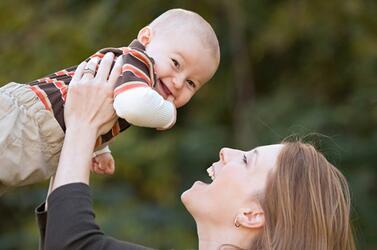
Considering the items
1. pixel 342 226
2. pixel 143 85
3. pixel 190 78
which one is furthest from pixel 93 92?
pixel 342 226

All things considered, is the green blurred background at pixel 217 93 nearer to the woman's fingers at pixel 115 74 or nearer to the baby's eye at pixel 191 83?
the baby's eye at pixel 191 83

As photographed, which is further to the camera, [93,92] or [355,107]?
[355,107]

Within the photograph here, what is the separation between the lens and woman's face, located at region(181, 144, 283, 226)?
9.58ft

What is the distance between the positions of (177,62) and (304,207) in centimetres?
62

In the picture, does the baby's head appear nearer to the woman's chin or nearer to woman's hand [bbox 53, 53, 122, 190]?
woman's hand [bbox 53, 53, 122, 190]

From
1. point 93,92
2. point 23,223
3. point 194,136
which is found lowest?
point 23,223

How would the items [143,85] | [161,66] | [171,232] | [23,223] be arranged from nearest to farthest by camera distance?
[143,85], [161,66], [171,232], [23,223]

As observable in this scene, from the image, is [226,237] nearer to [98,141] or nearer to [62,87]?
[98,141]

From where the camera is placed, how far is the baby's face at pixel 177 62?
3.00 meters

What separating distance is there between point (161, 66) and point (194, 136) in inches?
181

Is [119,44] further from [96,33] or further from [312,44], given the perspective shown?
[312,44]

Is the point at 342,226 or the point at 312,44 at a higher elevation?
the point at 312,44

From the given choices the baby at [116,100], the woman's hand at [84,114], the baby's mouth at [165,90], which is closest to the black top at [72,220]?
the woman's hand at [84,114]

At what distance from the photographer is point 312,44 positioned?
7.89m
